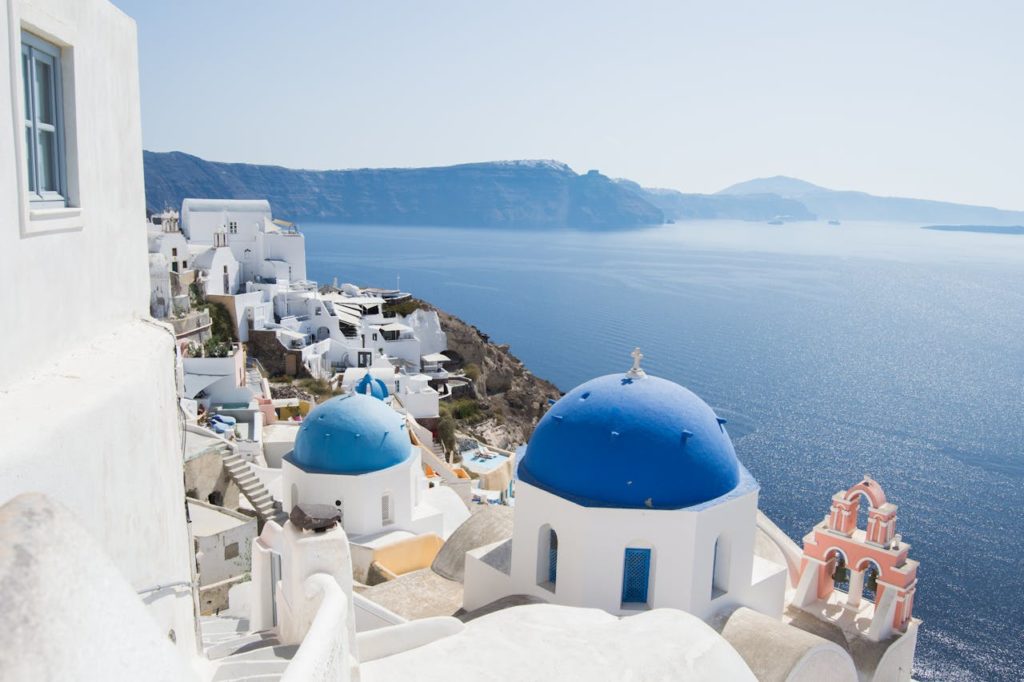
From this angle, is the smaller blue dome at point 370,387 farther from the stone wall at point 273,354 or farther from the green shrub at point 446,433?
the stone wall at point 273,354

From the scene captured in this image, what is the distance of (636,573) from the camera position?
9.79 metres

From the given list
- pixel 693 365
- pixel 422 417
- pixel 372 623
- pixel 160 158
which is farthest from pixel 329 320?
pixel 160 158

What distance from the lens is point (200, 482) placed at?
58.2ft

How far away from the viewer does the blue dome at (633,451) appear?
966 centimetres

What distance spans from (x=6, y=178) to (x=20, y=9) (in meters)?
0.63

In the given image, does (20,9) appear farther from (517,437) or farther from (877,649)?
(517,437)

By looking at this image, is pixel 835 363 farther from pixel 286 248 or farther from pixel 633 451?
pixel 633 451

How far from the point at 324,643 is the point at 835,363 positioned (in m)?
58.6

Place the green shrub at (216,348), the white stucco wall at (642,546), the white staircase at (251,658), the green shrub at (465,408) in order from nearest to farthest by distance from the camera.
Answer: the white staircase at (251,658)
the white stucco wall at (642,546)
the green shrub at (216,348)
the green shrub at (465,408)

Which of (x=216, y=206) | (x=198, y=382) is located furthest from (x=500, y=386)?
(x=198, y=382)

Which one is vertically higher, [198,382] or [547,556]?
[547,556]

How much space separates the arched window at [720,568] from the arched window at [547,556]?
2.03 m

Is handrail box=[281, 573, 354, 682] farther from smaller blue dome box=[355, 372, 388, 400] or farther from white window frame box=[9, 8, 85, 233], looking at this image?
smaller blue dome box=[355, 372, 388, 400]

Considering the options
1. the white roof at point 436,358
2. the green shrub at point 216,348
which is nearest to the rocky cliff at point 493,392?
the white roof at point 436,358
